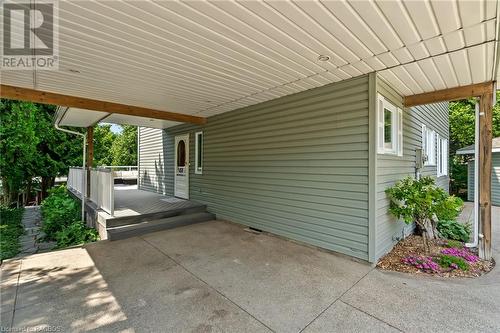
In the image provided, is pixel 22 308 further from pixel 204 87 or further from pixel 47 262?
pixel 204 87

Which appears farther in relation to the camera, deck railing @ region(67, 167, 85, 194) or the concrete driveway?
deck railing @ region(67, 167, 85, 194)

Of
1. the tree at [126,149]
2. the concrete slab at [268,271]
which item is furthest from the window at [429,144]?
the tree at [126,149]

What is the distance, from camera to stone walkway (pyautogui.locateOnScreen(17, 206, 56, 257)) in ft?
15.6

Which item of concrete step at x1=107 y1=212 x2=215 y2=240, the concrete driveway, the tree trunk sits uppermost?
the tree trunk

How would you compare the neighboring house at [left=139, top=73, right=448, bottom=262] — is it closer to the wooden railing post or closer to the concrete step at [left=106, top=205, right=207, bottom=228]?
the concrete step at [left=106, top=205, right=207, bottom=228]

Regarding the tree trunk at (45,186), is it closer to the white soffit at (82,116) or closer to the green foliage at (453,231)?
the white soffit at (82,116)

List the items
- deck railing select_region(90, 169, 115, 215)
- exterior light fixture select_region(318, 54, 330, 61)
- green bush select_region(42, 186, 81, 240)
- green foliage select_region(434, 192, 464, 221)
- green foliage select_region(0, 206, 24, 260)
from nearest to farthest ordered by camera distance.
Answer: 1. exterior light fixture select_region(318, 54, 330, 61)
2. green foliage select_region(434, 192, 464, 221)
3. green foliage select_region(0, 206, 24, 260)
4. deck railing select_region(90, 169, 115, 215)
5. green bush select_region(42, 186, 81, 240)

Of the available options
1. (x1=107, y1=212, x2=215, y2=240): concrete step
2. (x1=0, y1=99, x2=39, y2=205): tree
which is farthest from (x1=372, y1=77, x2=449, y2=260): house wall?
(x1=0, y1=99, x2=39, y2=205): tree

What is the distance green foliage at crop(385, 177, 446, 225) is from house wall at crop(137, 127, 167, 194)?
23.9 feet

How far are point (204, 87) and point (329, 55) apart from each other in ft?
7.03

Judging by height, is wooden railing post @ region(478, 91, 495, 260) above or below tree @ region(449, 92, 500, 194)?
below

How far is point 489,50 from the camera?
9.03 ft

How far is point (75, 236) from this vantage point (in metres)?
5.54

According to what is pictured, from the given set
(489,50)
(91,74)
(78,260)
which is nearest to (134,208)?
(78,260)
